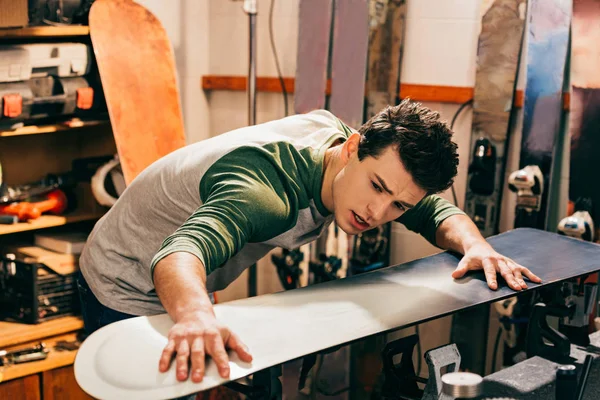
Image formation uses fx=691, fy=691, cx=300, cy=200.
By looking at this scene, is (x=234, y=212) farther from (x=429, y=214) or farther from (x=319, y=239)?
(x=319, y=239)

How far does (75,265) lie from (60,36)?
87 centimetres

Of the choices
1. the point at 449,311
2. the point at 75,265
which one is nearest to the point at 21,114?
the point at 75,265

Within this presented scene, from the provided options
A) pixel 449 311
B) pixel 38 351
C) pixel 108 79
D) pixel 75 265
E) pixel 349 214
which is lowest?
pixel 38 351

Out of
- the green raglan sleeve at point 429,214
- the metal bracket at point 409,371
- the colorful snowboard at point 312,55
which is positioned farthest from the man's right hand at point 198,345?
the colorful snowboard at point 312,55

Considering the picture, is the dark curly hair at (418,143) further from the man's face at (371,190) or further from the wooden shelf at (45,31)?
the wooden shelf at (45,31)

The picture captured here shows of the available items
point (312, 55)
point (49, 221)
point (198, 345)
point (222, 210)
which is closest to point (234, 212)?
point (222, 210)

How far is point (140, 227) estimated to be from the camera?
1625 mm

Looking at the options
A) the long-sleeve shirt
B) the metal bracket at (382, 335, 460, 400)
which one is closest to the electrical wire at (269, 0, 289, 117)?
the long-sleeve shirt

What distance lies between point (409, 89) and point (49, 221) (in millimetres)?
1462

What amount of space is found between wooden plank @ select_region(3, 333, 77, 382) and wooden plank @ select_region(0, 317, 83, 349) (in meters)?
0.04

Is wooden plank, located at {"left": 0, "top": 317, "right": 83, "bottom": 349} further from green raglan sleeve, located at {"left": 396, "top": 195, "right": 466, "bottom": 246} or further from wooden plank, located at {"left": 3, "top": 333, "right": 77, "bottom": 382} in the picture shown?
green raglan sleeve, located at {"left": 396, "top": 195, "right": 466, "bottom": 246}

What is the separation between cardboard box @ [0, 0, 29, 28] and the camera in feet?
7.34

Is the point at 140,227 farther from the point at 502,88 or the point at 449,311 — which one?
the point at 502,88

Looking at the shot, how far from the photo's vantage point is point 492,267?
1.57 metres
